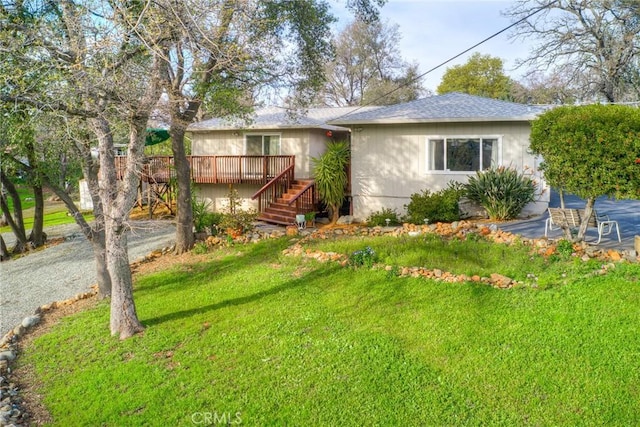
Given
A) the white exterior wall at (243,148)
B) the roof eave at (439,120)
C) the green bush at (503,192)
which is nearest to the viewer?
the green bush at (503,192)

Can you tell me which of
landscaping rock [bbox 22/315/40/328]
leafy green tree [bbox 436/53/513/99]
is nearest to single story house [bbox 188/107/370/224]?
landscaping rock [bbox 22/315/40/328]

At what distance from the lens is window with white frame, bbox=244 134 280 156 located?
17087 millimetres

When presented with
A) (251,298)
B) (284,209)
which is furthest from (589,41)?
(251,298)

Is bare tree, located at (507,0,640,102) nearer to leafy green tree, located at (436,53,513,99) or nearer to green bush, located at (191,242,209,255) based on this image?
leafy green tree, located at (436,53,513,99)

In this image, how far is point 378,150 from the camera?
544 inches

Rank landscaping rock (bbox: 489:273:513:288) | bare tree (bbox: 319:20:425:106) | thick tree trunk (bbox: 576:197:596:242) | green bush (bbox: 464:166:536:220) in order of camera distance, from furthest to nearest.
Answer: bare tree (bbox: 319:20:425:106) → green bush (bbox: 464:166:536:220) → thick tree trunk (bbox: 576:197:596:242) → landscaping rock (bbox: 489:273:513:288)

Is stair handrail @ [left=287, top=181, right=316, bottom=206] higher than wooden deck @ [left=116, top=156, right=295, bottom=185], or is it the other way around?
wooden deck @ [left=116, top=156, right=295, bottom=185]

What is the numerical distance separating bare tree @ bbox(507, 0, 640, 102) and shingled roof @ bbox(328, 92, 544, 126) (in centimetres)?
963

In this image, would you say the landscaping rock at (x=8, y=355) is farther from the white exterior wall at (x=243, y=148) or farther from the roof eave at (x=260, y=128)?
the white exterior wall at (x=243, y=148)

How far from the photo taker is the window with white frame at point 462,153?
12477 mm

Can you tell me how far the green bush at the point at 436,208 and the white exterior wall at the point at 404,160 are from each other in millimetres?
1127

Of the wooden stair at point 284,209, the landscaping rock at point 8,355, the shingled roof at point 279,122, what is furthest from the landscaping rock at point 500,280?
the shingled roof at point 279,122

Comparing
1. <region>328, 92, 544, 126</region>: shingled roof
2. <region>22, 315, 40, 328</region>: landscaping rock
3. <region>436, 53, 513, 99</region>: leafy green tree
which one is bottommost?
<region>22, 315, 40, 328</region>: landscaping rock

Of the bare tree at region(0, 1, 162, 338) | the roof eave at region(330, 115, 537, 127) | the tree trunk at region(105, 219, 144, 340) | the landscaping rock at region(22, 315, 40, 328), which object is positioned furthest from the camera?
the roof eave at region(330, 115, 537, 127)
